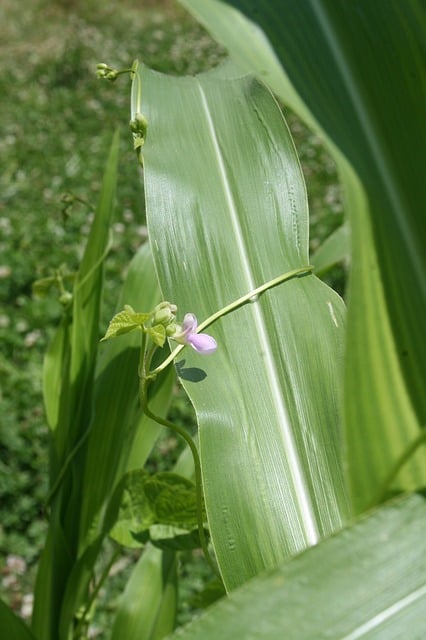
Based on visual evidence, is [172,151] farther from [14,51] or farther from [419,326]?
[14,51]

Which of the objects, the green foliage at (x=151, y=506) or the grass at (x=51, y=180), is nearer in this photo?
the green foliage at (x=151, y=506)

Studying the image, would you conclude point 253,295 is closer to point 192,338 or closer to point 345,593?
point 192,338

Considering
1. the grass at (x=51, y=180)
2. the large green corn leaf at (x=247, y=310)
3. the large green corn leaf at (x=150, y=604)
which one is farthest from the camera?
the grass at (x=51, y=180)

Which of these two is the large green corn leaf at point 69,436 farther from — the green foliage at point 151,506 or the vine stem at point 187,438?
the vine stem at point 187,438

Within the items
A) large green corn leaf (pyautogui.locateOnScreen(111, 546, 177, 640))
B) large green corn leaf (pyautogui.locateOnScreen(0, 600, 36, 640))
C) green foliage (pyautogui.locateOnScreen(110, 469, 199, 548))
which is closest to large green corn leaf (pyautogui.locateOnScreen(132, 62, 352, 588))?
green foliage (pyautogui.locateOnScreen(110, 469, 199, 548))

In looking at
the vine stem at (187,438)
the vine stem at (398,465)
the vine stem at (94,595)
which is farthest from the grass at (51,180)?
the vine stem at (398,465)

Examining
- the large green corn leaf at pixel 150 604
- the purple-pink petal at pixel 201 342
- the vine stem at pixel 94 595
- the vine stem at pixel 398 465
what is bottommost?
the large green corn leaf at pixel 150 604

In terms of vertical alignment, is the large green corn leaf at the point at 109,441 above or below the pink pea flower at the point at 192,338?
below
